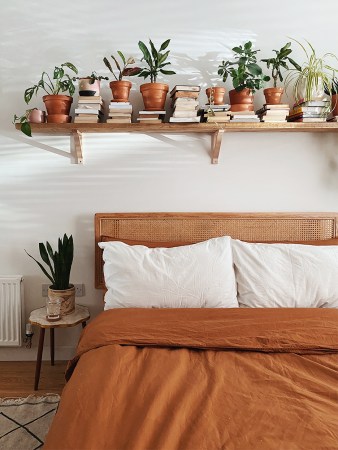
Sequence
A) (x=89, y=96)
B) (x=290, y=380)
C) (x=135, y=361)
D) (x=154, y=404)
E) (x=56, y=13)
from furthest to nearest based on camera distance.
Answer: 1. (x=56, y=13)
2. (x=89, y=96)
3. (x=135, y=361)
4. (x=290, y=380)
5. (x=154, y=404)

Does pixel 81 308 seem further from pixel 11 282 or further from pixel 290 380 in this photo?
pixel 290 380

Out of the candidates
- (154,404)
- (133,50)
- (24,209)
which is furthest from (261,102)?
(154,404)

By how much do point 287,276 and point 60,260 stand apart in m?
1.31

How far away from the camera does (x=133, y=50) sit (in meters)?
2.83

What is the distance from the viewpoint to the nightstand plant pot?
2.65 meters

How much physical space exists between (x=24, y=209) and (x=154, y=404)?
1869 mm

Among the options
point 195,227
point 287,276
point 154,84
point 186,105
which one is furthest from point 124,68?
point 287,276

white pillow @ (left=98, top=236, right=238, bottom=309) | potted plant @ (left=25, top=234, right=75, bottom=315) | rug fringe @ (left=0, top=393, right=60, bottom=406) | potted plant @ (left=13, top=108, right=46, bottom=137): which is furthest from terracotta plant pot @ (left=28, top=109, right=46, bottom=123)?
rug fringe @ (left=0, top=393, right=60, bottom=406)

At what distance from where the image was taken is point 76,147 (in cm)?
280

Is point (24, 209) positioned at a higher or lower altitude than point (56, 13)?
lower

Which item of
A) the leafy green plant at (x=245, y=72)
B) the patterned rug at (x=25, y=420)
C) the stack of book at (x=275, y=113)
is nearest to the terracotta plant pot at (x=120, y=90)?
the leafy green plant at (x=245, y=72)

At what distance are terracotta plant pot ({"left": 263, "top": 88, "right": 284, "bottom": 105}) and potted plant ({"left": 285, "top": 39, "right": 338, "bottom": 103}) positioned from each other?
0.13 meters

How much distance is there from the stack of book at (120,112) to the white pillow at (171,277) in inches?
29.3

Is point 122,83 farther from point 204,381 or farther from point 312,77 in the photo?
point 204,381
